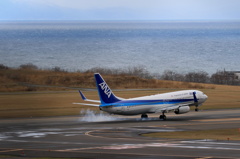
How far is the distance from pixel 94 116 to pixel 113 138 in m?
29.0

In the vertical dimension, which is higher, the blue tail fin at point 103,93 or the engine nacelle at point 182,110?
the blue tail fin at point 103,93

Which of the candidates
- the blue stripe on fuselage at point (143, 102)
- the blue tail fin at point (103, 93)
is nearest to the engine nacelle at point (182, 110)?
the blue stripe on fuselage at point (143, 102)

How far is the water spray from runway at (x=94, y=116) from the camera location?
82.8m

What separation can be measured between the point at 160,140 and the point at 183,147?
6915 millimetres

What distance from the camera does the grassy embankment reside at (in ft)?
314

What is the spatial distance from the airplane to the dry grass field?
13.5 meters

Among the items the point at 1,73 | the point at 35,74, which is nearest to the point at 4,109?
the point at 1,73

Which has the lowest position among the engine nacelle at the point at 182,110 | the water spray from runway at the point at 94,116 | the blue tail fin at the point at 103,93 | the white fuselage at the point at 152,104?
the water spray from runway at the point at 94,116

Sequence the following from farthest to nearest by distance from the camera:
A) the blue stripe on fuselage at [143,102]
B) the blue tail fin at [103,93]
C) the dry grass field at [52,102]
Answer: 1. the dry grass field at [52,102]
2. the blue stripe on fuselage at [143,102]
3. the blue tail fin at [103,93]

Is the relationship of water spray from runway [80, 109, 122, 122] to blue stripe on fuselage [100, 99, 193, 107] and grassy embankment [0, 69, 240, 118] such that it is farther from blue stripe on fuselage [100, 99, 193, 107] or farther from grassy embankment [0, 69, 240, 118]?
blue stripe on fuselage [100, 99, 193, 107]

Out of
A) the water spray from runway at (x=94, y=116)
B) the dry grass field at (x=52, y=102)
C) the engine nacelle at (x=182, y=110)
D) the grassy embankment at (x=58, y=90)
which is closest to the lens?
the water spray from runway at (x=94, y=116)

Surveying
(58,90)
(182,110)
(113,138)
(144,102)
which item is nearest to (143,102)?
(144,102)

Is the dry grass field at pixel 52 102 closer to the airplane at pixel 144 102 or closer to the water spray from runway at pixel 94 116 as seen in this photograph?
the water spray from runway at pixel 94 116

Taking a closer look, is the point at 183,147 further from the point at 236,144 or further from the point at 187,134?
the point at 187,134
